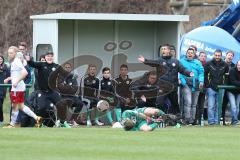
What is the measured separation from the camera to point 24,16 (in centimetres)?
5588

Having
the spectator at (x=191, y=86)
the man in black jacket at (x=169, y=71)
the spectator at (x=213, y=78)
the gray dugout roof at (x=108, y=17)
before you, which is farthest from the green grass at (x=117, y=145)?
the gray dugout roof at (x=108, y=17)

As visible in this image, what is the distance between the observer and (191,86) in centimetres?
2459

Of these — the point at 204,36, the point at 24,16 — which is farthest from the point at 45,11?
the point at 204,36

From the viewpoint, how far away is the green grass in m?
15.1

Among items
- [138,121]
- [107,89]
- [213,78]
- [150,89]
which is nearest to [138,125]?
[138,121]

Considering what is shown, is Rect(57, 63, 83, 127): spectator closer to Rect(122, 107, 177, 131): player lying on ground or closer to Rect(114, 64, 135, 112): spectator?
Rect(114, 64, 135, 112): spectator

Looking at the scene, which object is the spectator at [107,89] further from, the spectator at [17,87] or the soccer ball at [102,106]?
the spectator at [17,87]

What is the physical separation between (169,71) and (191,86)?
87 centimetres

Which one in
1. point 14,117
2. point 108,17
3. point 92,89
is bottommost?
point 14,117

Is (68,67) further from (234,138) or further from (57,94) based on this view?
(234,138)

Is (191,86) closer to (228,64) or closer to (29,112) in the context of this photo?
(228,64)

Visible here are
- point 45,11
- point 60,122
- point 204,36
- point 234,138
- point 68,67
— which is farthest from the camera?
point 45,11

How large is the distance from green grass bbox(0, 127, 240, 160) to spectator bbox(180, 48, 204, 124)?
3995 mm

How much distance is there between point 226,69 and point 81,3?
3139 centimetres
